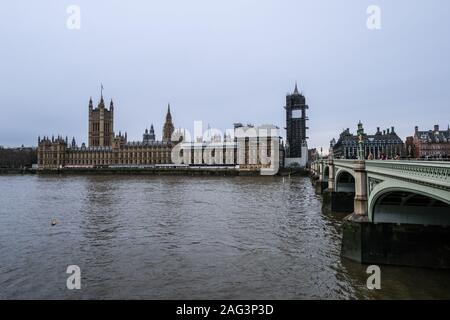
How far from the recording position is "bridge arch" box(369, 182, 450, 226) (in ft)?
50.6

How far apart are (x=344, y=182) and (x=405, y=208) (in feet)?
67.4

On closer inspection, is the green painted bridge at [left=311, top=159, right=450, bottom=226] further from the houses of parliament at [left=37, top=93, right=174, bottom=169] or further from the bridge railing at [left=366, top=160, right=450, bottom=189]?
the houses of parliament at [left=37, top=93, right=174, bottom=169]

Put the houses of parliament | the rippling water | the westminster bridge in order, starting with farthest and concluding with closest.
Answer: the houses of parliament
the westminster bridge
the rippling water

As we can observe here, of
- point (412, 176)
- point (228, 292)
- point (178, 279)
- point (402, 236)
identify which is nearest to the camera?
point (412, 176)

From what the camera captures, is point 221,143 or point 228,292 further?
point 221,143

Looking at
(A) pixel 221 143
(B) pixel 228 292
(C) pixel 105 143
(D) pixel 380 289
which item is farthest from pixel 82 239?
(C) pixel 105 143

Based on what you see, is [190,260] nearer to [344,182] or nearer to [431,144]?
[344,182]

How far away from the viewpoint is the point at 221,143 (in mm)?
145125

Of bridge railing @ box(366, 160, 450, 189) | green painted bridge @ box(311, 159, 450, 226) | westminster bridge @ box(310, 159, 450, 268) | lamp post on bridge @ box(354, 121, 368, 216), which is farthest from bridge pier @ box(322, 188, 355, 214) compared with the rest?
bridge railing @ box(366, 160, 450, 189)

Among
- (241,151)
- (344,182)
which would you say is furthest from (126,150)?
(344,182)

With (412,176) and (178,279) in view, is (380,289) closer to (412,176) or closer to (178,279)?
(412,176)

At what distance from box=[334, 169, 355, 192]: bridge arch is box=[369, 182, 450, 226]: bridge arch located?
17508mm
